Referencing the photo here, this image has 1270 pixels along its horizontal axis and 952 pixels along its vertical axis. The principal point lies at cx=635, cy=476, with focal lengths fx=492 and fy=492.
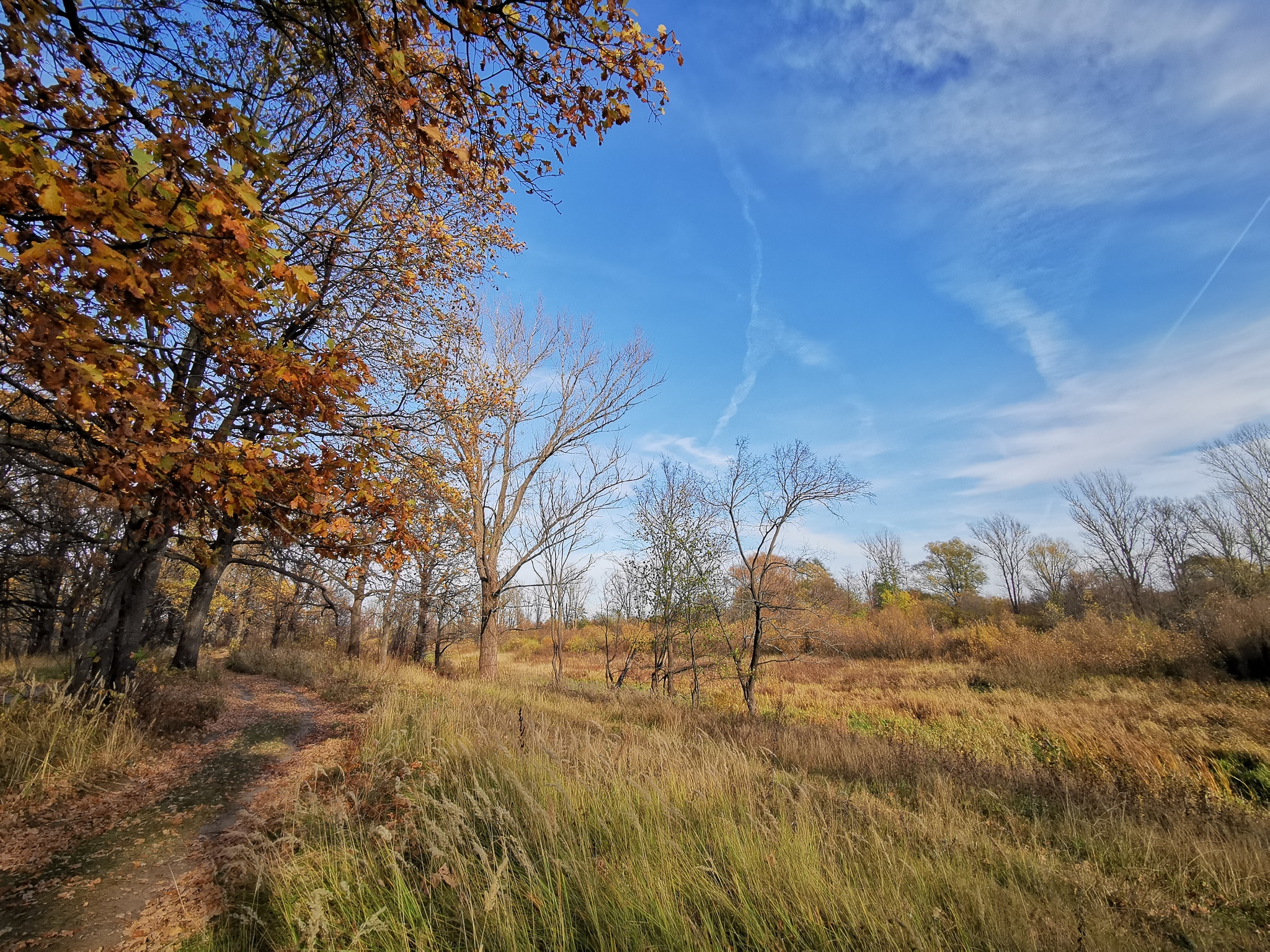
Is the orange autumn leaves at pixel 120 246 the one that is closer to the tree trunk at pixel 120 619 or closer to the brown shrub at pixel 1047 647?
the tree trunk at pixel 120 619

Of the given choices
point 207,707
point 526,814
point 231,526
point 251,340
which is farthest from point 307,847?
point 207,707

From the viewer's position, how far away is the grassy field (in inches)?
97.7

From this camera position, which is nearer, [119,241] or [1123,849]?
[119,241]

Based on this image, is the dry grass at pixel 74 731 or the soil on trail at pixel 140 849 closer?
the soil on trail at pixel 140 849

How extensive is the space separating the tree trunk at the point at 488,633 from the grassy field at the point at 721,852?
8.57 m

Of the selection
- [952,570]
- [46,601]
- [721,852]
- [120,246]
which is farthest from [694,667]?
[952,570]

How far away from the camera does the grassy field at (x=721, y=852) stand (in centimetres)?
248

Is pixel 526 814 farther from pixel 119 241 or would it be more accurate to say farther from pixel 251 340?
pixel 119 241

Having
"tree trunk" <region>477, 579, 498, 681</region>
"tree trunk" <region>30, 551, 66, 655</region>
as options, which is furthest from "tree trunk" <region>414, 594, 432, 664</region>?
"tree trunk" <region>30, 551, 66, 655</region>

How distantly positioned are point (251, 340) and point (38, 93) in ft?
4.92

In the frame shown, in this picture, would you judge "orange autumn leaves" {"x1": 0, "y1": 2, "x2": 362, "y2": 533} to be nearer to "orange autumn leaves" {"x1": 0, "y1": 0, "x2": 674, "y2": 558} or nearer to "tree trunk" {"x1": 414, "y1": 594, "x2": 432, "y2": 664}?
"orange autumn leaves" {"x1": 0, "y1": 0, "x2": 674, "y2": 558}

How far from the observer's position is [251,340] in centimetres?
330

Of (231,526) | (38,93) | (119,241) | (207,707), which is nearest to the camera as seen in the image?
(119,241)

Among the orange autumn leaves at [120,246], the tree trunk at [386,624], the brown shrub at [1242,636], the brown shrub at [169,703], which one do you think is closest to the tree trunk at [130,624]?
the brown shrub at [169,703]
